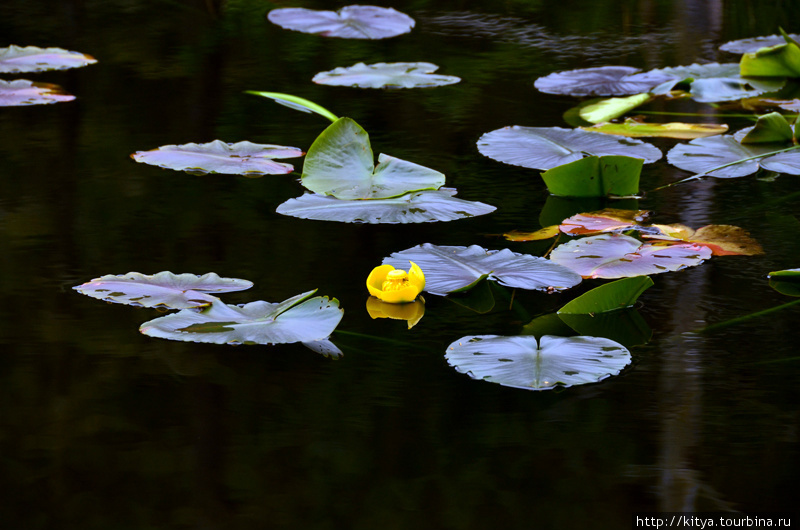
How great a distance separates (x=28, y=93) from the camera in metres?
1.94

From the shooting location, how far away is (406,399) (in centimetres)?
87

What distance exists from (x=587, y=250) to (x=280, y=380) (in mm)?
478

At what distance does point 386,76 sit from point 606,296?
1205 millimetres

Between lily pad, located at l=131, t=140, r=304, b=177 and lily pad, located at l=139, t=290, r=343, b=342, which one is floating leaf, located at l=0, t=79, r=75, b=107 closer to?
lily pad, located at l=131, t=140, r=304, b=177

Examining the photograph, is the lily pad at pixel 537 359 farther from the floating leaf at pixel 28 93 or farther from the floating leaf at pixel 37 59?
the floating leaf at pixel 37 59

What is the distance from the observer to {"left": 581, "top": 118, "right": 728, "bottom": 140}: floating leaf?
1.78 meters

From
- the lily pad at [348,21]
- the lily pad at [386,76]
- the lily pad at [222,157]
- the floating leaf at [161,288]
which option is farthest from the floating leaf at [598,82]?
the floating leaf at [161,288]

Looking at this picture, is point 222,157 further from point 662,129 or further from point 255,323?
point 662,129

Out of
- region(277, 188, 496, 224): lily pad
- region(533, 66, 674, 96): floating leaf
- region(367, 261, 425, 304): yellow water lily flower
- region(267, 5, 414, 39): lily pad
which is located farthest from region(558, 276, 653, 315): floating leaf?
region(267, 5, 414, 39): lily pad

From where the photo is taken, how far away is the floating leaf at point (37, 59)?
2113 millimetres

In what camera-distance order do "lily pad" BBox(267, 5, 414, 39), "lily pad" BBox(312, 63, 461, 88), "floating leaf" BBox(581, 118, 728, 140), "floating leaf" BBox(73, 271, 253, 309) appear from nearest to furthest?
"floating leaf" BBox(73, 271, 253, 309) < "floating leaf" BBox(581, 118, 728, 140) < "lily pad" BBox(312, 63, 461, 88) < "lily pad" BBox(267, 5, 414, 39)

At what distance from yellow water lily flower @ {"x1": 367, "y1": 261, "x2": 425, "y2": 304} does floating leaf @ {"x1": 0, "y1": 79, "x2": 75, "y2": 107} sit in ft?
3.79

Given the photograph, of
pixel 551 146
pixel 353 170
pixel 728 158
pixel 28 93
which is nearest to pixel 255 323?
pixel 353 170

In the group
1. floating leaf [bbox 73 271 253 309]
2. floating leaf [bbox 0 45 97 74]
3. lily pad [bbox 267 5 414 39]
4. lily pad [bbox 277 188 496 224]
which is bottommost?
floating leaf [bbox 73 271 253 309]
